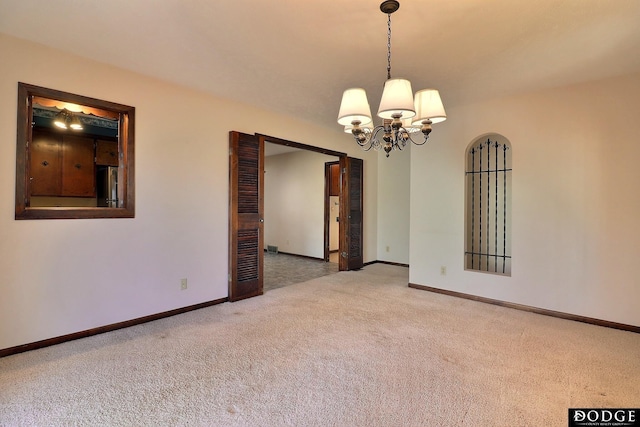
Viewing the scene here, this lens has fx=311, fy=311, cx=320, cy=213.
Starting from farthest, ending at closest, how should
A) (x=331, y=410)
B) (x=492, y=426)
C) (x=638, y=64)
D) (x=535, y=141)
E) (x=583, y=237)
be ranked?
(x=535, y=141) < (x=583, y=237) < (x=638, y=64) < (x=331, y=410) < (x=492, y=426)

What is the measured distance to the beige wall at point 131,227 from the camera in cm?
248

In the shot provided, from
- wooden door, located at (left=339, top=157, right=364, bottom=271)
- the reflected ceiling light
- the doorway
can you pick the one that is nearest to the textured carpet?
wooden door, located at (left=339, top=157, right=364, bottom=271)

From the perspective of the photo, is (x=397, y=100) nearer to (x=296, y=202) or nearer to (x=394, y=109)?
(x=394, y=109)

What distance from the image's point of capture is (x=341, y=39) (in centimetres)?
243

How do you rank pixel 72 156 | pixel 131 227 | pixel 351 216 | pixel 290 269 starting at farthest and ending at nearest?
pixel 290 269 → pixel 351 216 → pixel 72 156 → pixel 131 227

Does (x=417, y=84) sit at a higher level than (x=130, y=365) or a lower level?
higher

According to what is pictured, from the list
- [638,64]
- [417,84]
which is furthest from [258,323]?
[638,64]

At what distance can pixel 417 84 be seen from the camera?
10.8 feet

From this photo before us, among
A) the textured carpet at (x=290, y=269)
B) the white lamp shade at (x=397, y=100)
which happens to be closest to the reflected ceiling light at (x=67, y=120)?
the textured carpet at (x=290, y=269)

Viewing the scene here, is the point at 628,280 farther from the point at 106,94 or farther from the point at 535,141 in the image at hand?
the point at 106,94

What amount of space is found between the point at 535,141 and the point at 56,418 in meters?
4.75

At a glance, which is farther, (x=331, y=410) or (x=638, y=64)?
(x=638, y=64)

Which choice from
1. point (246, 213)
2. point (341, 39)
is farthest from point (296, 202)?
point (341, 39)

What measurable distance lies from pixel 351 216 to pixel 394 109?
3.82 metres
